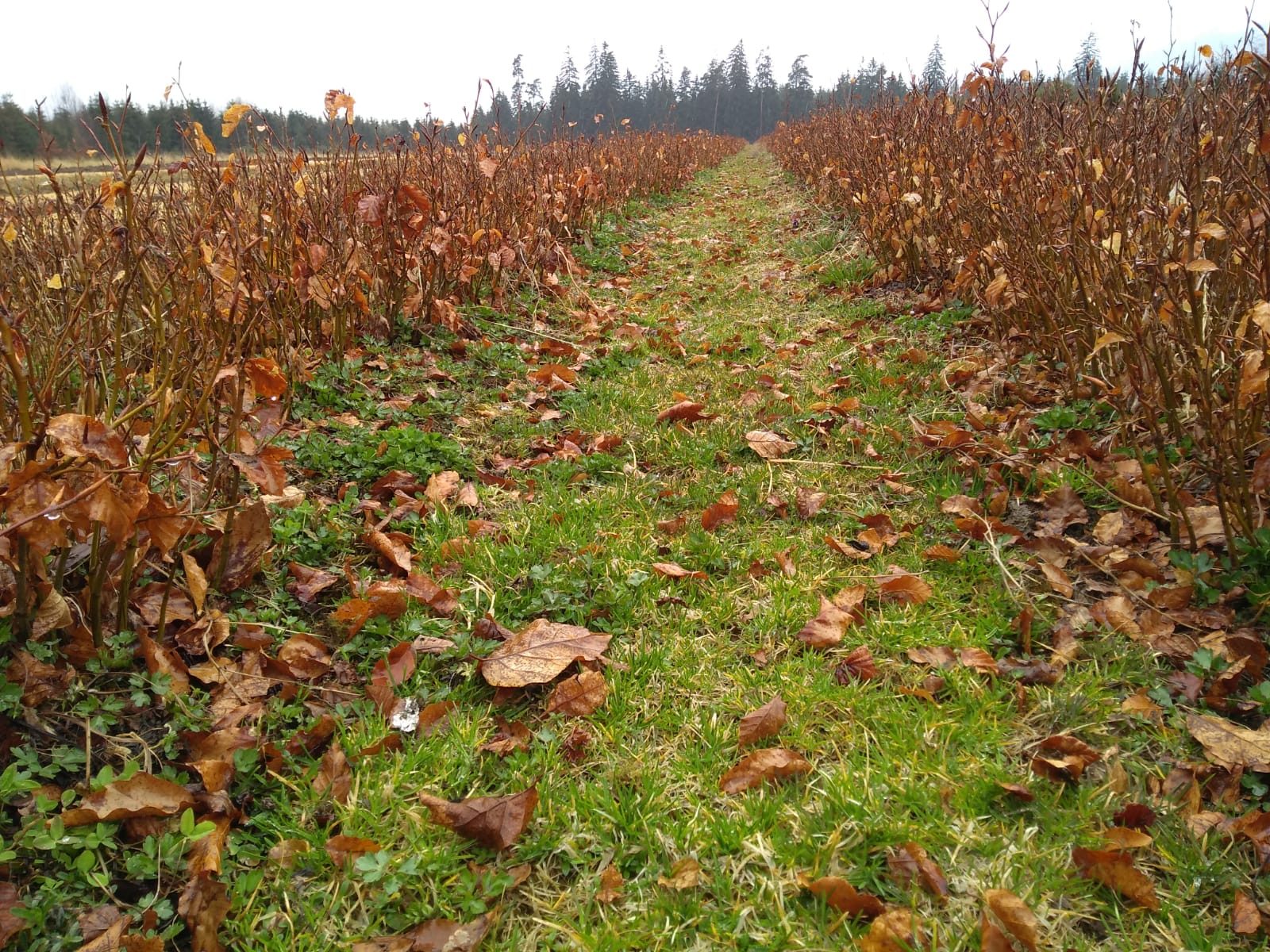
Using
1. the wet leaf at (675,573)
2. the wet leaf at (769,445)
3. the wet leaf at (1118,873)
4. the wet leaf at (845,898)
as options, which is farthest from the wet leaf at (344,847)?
the wet leaf at (769,445)

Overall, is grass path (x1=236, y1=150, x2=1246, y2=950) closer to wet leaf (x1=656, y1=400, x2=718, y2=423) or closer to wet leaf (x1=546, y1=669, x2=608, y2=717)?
wet leaf (x1=546, y1=669, x2=608, y2=717)

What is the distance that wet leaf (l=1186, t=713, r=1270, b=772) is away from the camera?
153 centimetres

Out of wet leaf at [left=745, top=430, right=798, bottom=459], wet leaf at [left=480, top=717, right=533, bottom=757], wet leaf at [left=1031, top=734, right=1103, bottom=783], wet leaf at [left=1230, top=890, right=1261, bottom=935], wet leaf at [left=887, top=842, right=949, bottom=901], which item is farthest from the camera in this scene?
wet leaf at [left=745, top=430, right=798, bottom=459]

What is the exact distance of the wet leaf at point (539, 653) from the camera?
194cm

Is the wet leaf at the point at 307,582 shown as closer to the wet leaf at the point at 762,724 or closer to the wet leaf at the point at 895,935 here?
the wet leaf at the point at 762,724

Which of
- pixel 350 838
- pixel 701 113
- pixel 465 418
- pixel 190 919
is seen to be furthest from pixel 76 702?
pixel 701 113

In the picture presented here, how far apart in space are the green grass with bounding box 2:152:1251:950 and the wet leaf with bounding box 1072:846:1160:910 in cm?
3

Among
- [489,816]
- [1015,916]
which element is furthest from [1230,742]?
[489,816]

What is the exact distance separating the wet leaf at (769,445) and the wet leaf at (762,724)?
1.53 meters

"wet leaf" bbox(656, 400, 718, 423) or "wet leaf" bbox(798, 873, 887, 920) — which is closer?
"wet leaf" bbox(798, 873, 887, 920)

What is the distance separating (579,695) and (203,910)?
0.90m

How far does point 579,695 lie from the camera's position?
1.90 meters

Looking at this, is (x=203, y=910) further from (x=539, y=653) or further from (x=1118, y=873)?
(x=1118, y=873)

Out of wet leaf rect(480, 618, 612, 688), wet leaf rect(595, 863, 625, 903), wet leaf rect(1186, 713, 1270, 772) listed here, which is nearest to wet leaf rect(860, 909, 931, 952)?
wet leaf rect(595, 863, 625, 903)
